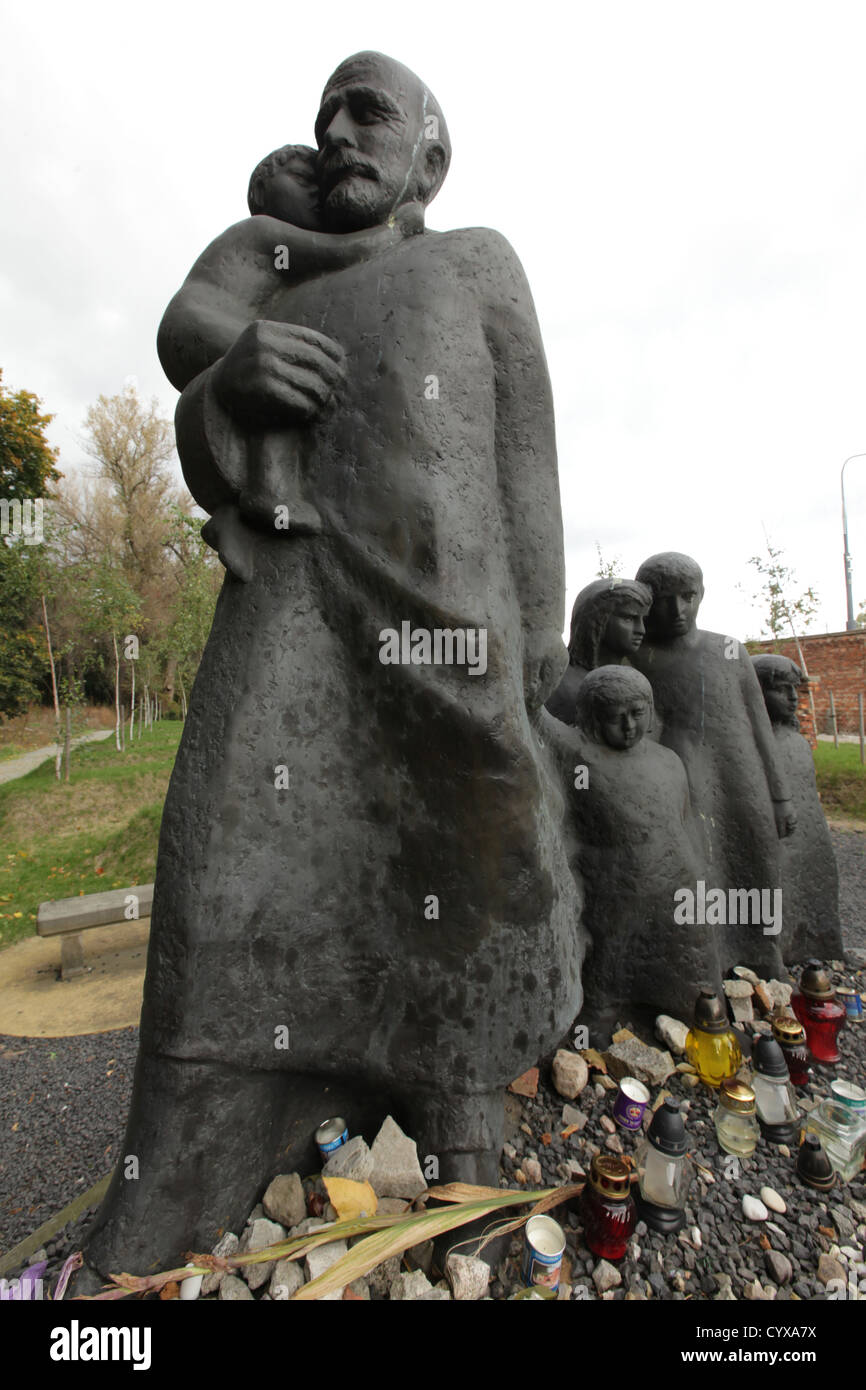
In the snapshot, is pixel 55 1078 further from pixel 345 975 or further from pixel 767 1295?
pixel 767 1295

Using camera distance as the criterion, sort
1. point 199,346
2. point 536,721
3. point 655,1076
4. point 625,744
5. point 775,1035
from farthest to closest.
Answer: point 625,744 < point 775,1035 < point 655,1076 < point 536,721 < point 199,346

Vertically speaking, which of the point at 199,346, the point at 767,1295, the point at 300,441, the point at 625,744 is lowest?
the point at 767,1295

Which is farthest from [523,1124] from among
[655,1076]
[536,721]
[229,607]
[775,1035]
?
[229,607]

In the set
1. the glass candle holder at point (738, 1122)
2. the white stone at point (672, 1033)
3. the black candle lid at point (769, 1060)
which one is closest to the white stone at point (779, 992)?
the white stone at point (672, 1033)

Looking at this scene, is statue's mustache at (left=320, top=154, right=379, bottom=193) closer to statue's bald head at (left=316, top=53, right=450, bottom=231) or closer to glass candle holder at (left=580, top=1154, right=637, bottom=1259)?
statue's bald head at (left=316, top=53, right=450, bottom=231)

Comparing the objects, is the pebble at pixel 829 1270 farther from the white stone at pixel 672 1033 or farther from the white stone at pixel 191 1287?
the white stone at pixel 191 1287

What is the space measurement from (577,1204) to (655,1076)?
654 millimetres

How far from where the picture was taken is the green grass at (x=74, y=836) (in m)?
7.10

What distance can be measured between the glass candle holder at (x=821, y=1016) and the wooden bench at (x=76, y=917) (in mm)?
4577

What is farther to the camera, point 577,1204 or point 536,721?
point 536,721

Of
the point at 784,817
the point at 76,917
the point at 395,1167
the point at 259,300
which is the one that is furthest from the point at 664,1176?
the point at 76,917

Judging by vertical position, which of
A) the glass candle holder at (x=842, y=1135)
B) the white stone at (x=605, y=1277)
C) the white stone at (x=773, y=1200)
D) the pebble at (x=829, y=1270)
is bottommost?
the pebble at (x=829, y=1270)
